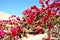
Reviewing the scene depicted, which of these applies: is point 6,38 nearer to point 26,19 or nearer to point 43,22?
point 26,19

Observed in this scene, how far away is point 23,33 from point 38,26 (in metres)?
Result: 0.85

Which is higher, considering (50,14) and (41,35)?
(50,14)

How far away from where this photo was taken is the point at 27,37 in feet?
25.3

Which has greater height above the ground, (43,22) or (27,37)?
(43,22)

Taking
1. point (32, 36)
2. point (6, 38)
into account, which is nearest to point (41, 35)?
point (32, 36)

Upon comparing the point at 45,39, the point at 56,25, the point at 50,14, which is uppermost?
the point at 50,14

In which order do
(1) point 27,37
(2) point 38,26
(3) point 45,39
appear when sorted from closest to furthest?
(3) point 45,39 < (1) point 27,37 < (2) point 38,26

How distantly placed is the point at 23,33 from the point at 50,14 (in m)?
1.46

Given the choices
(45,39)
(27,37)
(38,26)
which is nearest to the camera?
(45,39)

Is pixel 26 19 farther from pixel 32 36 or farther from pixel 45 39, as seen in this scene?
pixel 45 39

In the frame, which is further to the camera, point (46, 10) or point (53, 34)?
point (46, 10)

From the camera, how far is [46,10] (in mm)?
8281

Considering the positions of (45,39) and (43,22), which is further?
(43,22)

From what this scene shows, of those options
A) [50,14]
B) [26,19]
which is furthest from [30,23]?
[50,14]
